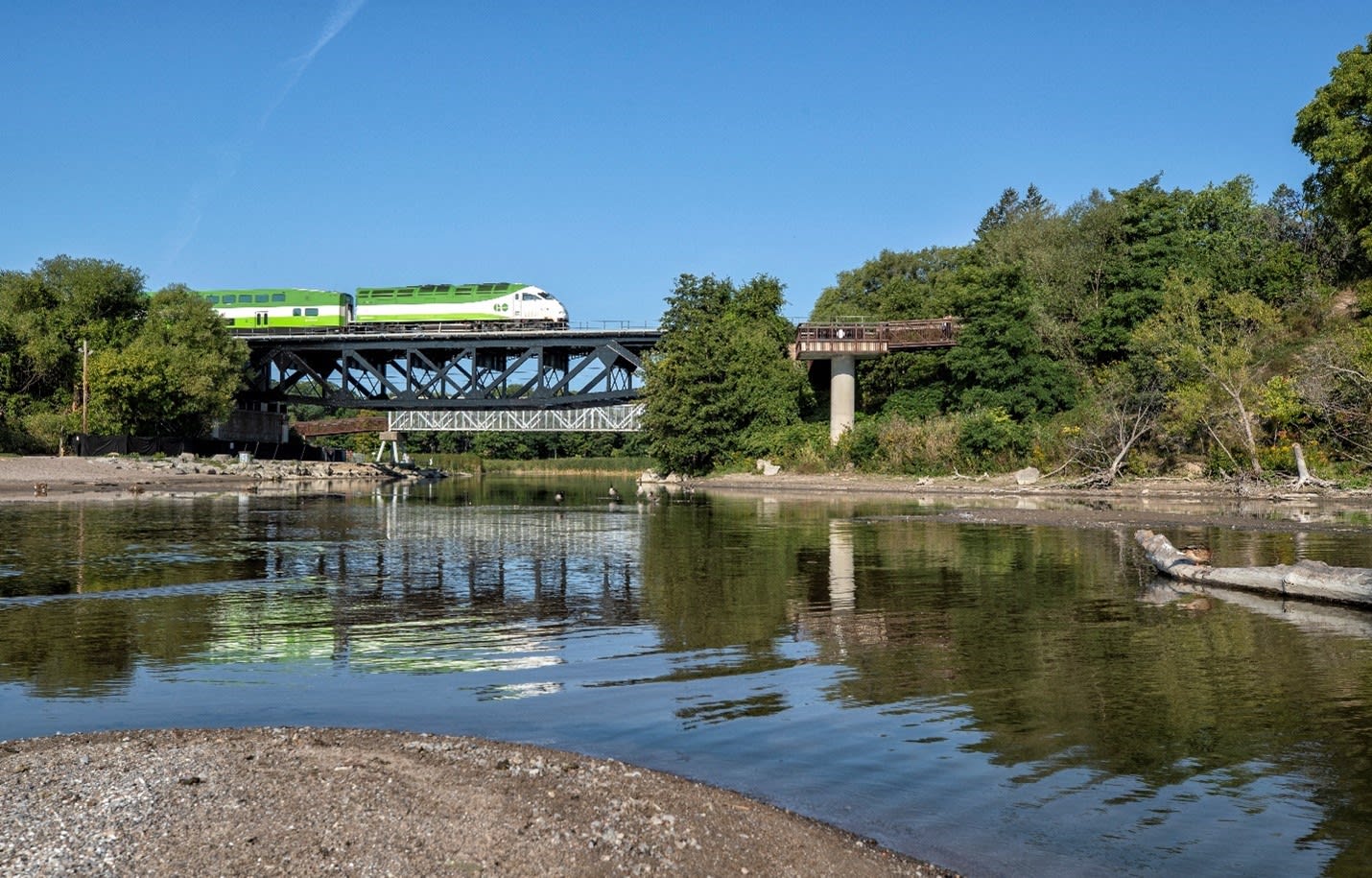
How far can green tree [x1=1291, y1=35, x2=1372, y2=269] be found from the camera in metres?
43.8

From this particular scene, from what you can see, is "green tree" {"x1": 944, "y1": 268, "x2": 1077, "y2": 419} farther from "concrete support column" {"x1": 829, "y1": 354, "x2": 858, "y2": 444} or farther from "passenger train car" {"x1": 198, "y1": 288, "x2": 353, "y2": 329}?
"passenger train car" {"x1": 198, "y1": 288, "x2": 353, "y2": 329}

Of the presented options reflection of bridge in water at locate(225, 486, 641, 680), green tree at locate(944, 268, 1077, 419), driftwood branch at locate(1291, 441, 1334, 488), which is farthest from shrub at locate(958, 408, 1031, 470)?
reflection of bridge in water at locate(225, 486, 641, 680)

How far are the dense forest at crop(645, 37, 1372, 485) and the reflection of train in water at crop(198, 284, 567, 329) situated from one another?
15490 millimetres

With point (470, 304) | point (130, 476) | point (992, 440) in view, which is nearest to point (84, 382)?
point (130, 476)

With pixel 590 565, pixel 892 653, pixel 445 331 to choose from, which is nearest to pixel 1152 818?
pixel 892 653

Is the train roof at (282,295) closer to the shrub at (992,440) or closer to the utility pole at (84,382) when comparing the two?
the utility pole at (84,382)

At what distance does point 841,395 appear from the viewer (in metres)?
69.5

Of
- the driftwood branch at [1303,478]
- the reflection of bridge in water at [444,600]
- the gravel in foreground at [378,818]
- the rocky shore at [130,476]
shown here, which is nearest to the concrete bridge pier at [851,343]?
the driftwood branch at [1303,478]

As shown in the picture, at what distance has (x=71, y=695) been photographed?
10.5 m

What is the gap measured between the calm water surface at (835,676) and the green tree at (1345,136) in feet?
88.1

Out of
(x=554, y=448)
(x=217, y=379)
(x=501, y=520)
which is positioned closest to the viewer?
(x=501, y=520)

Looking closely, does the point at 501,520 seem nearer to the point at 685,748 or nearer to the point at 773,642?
the point at 773,642

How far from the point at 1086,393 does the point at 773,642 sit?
52528 millimetres

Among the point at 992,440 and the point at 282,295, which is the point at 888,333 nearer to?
the point at 992,440
